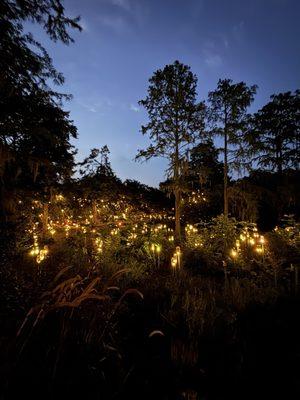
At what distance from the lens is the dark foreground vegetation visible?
2609 millimetres

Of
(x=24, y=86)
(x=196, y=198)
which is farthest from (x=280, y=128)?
(x=24, y=86)

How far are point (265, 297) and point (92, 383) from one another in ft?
13.1

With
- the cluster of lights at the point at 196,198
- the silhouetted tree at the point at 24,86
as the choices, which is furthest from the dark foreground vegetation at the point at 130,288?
the cluster of lights at the point at 196,198

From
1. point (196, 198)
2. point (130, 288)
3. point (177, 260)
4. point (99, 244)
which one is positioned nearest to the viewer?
point (130, 288)

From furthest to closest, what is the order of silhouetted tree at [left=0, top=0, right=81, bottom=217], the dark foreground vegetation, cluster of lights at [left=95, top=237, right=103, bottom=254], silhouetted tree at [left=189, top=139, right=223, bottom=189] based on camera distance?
silhouetted tree at [left=189, top=139, right=223, bottom=189] → cluster of lights at [left=95, top=237, right=103, bottom=254] → silhouetted tree at [left=0, top=0, right=81, bottom=217] → the dark foreground vegetation

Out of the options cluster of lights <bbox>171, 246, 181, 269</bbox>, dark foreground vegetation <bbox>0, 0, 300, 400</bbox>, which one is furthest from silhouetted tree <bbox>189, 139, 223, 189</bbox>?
cluster of lights <bbox>171, 246, 181, 269</bbox>

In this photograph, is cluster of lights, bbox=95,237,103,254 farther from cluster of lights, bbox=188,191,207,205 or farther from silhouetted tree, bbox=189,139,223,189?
cluster of lights, bbox=188,191,207,205

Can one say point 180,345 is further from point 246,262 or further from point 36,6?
point 36,6

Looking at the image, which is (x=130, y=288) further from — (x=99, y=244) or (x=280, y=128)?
(x=280, y=128)

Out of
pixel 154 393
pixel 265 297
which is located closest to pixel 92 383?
pixel 154 393

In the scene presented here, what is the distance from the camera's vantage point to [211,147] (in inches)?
638

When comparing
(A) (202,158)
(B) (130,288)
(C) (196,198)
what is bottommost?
(B) (130,288)

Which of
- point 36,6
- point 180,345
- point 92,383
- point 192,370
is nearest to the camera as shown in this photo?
point 92,383

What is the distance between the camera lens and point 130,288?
17.4 ft
